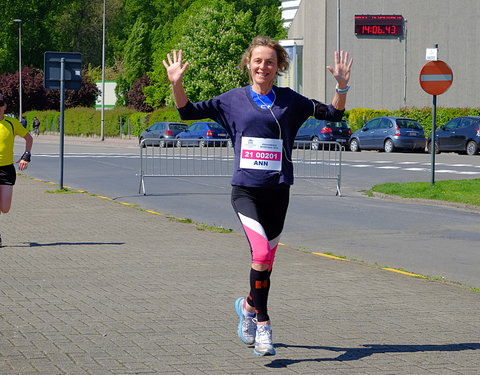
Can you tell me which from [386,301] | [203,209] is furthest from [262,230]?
[203,209]

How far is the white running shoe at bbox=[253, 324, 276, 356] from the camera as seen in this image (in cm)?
609

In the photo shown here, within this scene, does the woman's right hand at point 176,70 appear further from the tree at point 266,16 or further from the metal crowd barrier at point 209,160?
the tree at point 266,16

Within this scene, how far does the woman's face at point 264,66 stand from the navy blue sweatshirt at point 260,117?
0.11m

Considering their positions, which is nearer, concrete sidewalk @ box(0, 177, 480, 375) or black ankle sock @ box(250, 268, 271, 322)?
concrete sidewalk @ box(0, 177, 480, 375)

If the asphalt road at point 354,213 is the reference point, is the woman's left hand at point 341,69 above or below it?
above

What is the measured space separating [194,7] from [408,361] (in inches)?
3274

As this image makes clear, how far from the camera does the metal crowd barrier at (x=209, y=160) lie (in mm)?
21875

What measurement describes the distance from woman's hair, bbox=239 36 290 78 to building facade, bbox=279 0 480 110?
49.4 m

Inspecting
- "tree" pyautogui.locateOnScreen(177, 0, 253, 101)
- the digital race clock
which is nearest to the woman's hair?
the digital race clock

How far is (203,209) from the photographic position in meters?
17.1

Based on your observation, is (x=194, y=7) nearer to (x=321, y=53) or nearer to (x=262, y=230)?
(x=321, y=53)

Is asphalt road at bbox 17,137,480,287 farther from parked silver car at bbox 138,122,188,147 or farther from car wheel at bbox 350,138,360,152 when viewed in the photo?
parked silver car at bbox 138,122,188,147

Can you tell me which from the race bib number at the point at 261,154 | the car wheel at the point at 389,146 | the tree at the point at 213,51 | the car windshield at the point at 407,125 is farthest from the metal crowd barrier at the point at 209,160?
the tree at the point at 213,51

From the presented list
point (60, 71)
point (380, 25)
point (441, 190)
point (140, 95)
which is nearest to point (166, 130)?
point (380, 25)
